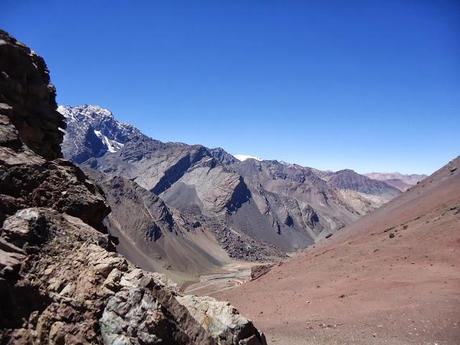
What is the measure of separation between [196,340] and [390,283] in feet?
82.2

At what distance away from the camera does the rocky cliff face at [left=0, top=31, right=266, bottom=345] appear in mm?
8570

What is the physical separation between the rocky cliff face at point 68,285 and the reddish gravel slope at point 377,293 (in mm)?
12290

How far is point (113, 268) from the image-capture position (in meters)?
9.46

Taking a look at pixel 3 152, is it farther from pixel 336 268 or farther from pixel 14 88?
pixel 336 268

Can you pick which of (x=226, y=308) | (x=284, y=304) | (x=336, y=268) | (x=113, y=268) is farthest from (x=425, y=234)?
(x=113, y=268)

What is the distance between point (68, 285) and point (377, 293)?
25.2m

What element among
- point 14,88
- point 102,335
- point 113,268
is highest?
point 14,88

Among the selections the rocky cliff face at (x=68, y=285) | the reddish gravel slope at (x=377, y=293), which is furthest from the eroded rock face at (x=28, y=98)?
the reddish gravel slope at (x=377, y=293)

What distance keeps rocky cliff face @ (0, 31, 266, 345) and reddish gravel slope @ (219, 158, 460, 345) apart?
12.3 metres

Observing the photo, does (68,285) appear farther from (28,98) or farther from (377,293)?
(377,293)

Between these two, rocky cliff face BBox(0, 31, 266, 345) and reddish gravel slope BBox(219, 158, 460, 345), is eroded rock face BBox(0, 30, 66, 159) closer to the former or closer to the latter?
rocky cliff face BBox(0, 31, 266, 345)

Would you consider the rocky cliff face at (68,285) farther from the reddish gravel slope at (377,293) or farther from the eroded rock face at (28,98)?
the reddish gravel slope at (377,293)

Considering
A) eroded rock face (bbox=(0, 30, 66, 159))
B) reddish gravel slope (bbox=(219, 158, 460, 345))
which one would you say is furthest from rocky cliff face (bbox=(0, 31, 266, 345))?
reddish gravel slope (bbox=(219, 158, 460, 345))

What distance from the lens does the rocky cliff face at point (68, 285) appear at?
8.57 meters
